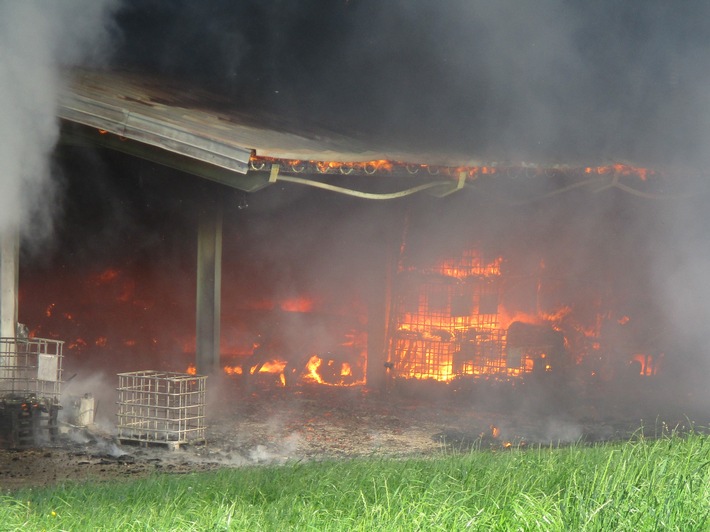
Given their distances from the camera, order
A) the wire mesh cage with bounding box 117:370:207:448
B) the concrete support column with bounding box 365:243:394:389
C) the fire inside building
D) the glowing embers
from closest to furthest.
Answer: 1. the wire mesh cage with bounding box 117:370:207:448
2. the fire inside building
3. the glowing embers
4. the concrete support column with bounding box 365:243:394:389

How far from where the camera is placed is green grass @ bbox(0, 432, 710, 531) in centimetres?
397

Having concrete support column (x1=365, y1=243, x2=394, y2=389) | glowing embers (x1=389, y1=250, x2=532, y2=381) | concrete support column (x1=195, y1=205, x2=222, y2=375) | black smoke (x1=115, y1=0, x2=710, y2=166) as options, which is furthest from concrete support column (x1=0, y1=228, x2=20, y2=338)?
glowing embers (x1=389, y1=250, x2=532, y2=381)

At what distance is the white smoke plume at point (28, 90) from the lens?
716 cm

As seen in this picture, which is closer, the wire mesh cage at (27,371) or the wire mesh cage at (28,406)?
the wire mesh cage at (28,406)

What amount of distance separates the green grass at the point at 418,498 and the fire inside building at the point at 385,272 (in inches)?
159

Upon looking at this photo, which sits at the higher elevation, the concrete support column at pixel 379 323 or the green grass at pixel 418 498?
the concrete support column at pixel 379 323

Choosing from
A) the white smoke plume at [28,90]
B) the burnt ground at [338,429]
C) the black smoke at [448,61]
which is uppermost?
the black smoke at [448,61]

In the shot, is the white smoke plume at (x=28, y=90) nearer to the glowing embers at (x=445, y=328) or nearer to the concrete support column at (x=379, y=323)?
the concrete support column at (x=379, y=323)

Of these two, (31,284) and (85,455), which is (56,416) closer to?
(85,455)

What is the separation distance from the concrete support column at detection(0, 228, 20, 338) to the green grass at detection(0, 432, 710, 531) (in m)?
3.10

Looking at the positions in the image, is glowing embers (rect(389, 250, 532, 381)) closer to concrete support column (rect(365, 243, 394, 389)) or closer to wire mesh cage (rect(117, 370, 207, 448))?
concrete support column (rect(365, 243, 394, 389))

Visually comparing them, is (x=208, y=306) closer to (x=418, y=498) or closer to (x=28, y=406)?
(x=28, y=406)

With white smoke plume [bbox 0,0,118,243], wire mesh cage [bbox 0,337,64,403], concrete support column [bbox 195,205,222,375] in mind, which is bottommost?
wire mesh cage [bbox 0,337,64,403]

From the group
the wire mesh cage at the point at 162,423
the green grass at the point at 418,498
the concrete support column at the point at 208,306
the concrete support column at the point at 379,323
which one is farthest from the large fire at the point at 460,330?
the green grass at the point at 418,498
